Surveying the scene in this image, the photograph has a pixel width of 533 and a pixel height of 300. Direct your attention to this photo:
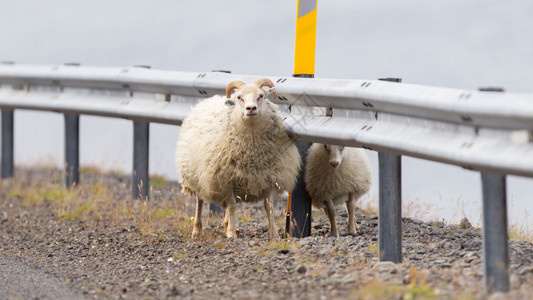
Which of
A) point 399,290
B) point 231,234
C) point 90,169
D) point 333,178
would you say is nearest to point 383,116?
point 399,290

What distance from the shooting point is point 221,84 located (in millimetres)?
9789

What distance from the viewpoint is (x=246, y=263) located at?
7.40m

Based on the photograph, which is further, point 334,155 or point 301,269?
point 334,155

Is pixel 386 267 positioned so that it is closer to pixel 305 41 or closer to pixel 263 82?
pixel 263 82

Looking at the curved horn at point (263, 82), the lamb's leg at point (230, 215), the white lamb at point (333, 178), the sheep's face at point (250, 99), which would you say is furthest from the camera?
the white lamb at point (333, 178)

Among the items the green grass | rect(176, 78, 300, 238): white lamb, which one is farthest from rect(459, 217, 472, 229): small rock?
the green grass

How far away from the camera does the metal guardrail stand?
17.9ft

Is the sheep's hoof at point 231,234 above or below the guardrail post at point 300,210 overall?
below

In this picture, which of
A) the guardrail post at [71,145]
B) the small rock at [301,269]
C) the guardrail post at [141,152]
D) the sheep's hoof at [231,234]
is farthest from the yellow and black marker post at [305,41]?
the guardrail post at [71,145]

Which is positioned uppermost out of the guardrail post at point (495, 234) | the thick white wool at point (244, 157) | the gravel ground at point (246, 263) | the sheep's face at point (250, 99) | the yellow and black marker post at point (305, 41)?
the yellow and black marker post at point (305, 41)

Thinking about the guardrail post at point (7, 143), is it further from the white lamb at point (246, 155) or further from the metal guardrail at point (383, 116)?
the white lamb at point (246, 155)

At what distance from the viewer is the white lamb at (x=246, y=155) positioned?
886 cm

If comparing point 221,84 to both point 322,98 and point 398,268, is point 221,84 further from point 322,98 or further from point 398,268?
point 398,268

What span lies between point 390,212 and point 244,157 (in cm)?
237
